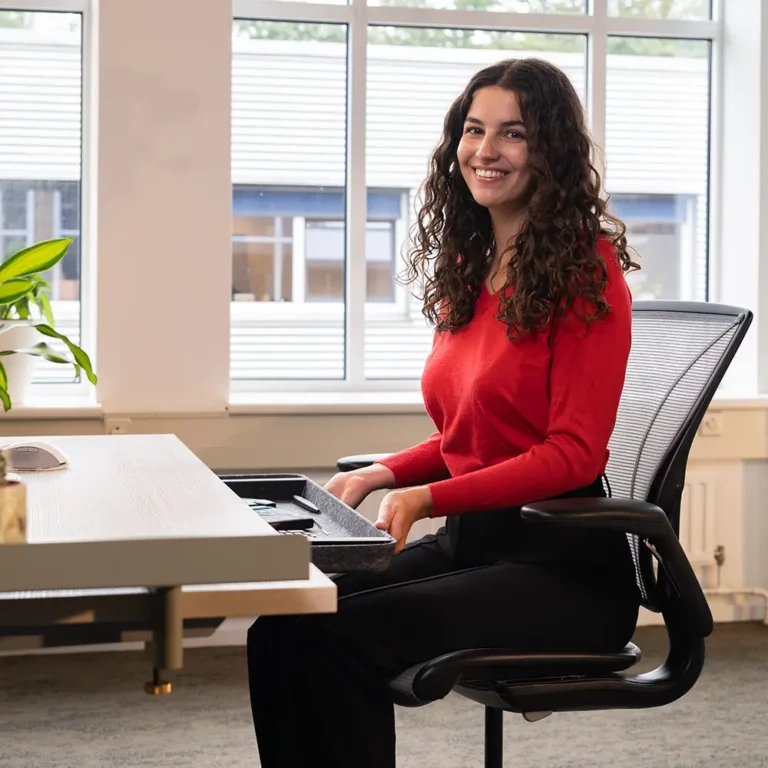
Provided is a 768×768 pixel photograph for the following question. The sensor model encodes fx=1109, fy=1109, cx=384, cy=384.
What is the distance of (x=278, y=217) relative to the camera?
350cm

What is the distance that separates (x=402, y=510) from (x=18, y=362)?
1.87 metres

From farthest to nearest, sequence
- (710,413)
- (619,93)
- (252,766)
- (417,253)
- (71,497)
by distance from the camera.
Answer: (619,93), (710,413), (252,766), (417,253), (71,497)

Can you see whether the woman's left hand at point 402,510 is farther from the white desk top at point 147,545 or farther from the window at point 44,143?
the window at point 44,143

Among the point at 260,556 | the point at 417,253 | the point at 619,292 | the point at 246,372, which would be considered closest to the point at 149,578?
the point at 260,556

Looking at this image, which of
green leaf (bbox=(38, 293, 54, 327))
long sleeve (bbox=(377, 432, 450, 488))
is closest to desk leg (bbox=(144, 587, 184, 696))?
long sleeve (bbox=(377, 432, 450, 488))

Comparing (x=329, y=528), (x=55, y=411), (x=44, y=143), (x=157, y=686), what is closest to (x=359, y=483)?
(x=329, y=528)

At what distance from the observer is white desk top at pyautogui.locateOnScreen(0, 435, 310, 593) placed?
843 mm

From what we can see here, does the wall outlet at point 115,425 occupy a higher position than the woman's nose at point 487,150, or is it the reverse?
the woman's nose at point 487,150

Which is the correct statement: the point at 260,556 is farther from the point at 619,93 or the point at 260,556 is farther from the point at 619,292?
the point at 619,93

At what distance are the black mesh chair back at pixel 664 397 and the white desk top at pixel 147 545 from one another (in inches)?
28.4

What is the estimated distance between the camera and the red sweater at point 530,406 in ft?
5.11

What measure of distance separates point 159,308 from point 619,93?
1.70 metres

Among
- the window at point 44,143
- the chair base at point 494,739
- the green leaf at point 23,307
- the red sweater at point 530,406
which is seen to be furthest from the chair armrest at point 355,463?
the window at point 44,143

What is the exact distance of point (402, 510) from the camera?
1.53 metres
